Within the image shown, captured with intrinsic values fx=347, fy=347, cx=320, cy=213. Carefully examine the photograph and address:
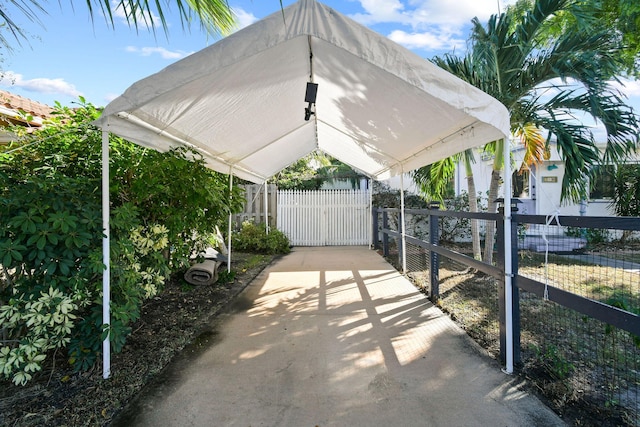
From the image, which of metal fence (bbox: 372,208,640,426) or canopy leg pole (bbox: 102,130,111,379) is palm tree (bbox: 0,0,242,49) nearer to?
canopy leg pole (bbox: 102,130,111,379)

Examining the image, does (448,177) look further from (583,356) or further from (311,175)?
(311,175)

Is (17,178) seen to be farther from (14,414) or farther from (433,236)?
(433,236)

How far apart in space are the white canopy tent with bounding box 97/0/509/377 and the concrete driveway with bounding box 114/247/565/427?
90cm

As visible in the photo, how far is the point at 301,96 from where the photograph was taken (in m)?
4.26

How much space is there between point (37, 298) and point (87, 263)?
1.21ft

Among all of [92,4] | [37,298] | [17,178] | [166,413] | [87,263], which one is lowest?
[166,413]

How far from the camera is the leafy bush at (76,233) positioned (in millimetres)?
2371

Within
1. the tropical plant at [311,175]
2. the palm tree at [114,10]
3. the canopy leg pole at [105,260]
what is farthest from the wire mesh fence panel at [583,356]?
the tropical plant at [311,175]

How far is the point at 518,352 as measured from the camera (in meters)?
2.85

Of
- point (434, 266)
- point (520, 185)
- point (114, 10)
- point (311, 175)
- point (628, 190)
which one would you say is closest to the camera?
point (114, 10)

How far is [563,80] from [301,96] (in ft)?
11.7

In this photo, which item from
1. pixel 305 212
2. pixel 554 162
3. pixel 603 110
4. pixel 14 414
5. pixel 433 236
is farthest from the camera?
pixel 554 162

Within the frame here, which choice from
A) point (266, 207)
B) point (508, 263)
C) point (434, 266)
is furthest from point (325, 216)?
point (508, 263)

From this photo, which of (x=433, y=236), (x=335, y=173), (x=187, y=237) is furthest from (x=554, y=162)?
(x=187, y=237)
